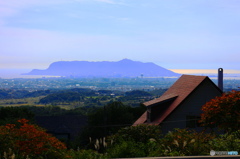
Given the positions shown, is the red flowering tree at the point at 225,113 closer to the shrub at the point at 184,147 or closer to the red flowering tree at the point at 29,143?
the shrub at the point at 184,147

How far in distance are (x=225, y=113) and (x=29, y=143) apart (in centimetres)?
1098

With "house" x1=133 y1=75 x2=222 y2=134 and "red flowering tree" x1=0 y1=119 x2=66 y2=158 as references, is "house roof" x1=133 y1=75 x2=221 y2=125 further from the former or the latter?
"red flowering tree" x1=0 y1=119 x2=66 y2=158

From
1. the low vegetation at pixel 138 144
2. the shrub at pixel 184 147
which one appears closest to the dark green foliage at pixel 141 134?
the low vegetation at pixel 138 144

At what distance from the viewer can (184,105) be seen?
30.2m

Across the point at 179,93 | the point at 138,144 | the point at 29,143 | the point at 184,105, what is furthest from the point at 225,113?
the point at 179,93

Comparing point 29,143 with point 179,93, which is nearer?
point 29,143

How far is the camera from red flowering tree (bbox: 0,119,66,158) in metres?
12.3

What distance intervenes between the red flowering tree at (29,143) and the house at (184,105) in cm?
1670

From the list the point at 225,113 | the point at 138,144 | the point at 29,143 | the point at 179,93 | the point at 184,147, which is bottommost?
the point at 138,144

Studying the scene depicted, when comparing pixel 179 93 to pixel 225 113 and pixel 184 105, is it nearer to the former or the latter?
pixel 184 105

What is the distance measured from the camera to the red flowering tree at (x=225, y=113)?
18.4m

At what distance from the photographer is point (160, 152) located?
1390 cm

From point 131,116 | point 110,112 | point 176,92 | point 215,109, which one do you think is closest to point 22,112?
point 110,112

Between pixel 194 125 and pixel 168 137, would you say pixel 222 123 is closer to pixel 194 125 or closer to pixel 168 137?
pixel 168 137
